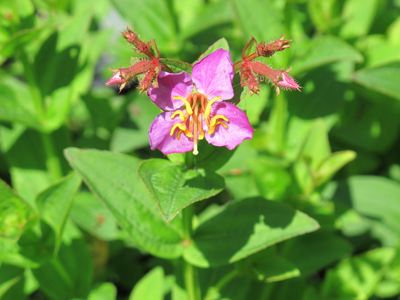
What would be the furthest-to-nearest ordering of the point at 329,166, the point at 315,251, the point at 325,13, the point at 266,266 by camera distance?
1. the point at 325,13
2. the point at 315,251
3. the point at 329,166
4. the point at 266,266

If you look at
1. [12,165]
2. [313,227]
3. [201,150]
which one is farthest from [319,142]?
[12,165]

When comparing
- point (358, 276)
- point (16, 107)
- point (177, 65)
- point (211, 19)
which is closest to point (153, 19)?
point (211, 19)


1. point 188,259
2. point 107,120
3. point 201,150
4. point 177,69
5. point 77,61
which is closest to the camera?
point 177,69

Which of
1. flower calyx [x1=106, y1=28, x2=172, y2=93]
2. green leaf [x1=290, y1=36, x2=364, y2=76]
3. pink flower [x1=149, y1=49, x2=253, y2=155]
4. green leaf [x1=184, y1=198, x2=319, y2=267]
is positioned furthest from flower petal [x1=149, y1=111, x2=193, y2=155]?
green leaf [x1=290, y1=36, x2=364, y2=76]

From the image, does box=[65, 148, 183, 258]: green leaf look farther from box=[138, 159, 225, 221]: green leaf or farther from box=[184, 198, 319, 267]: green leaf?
box=[138, 159, 225, 221]: green leaf

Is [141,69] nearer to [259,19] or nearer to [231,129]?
[231,129]

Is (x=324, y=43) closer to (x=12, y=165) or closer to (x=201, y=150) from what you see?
(x=201, y=150)
